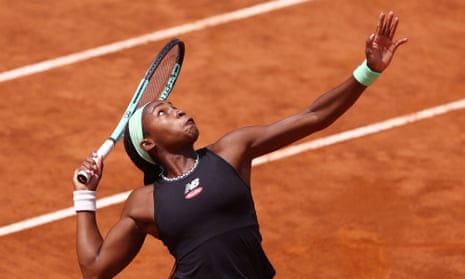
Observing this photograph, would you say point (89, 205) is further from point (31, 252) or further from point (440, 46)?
point (440, 46)

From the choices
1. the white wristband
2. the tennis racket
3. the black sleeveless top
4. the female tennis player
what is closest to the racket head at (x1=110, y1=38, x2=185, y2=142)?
the tennis racket

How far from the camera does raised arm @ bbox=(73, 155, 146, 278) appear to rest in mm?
8938

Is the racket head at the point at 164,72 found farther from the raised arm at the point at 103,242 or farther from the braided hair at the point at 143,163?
the raised arm at the point at 103,242

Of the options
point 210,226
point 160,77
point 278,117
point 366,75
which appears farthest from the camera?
point 278,117

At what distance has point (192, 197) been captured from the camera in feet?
29.1

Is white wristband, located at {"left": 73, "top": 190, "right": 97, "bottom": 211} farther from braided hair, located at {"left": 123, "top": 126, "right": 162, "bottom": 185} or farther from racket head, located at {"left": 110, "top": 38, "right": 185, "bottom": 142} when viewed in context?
racket head, located at {"left": 110, "top": 38, "right": 185, "bottom": 142}

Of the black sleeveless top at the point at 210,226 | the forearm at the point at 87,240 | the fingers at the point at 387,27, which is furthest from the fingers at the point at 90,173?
the fingers at the point at 387,27

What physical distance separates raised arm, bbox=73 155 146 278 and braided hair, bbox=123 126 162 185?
0.40m

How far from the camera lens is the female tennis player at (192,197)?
8.86 metres

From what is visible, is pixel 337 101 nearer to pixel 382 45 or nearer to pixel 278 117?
pixel 382 45

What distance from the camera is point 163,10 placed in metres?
15.7

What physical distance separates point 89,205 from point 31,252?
3.24 metres

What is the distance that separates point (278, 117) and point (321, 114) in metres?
4.48

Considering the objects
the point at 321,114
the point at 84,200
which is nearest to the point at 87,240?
the point at 84,200
